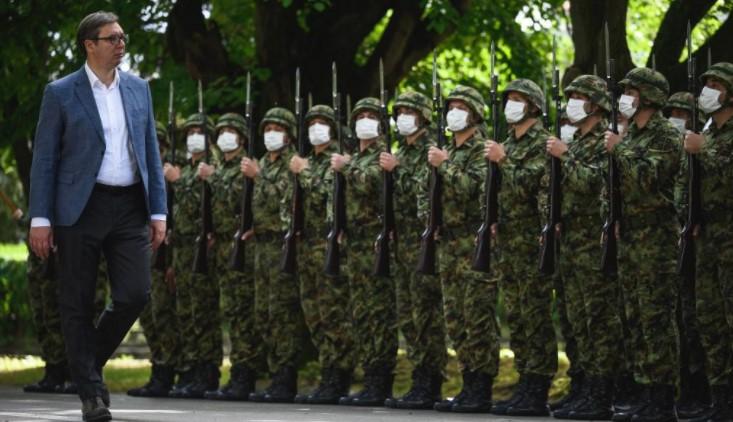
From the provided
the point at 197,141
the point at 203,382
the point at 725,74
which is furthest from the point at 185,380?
the point at 725,74

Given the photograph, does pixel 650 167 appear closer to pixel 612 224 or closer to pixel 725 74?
pixel 612 224

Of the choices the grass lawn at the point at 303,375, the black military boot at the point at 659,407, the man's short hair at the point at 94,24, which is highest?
the man's short hair at the point at 94,24

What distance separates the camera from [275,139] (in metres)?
13.5

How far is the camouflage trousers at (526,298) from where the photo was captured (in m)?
11.2

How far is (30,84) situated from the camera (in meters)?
17.1

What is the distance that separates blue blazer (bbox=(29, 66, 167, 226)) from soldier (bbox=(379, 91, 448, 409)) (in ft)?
9.38

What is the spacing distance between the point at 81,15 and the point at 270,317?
14.1ft

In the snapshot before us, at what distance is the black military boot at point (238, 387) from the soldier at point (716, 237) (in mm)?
4513

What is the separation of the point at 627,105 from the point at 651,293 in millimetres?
1257

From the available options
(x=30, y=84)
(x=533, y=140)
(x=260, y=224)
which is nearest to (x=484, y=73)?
(x=30, y=84)

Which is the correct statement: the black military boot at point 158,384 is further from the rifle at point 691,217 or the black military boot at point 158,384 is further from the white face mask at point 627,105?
the rifle at point 691,217

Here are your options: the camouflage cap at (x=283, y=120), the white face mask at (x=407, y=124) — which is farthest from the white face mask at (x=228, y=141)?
the white face mask at (x=407, y=124)

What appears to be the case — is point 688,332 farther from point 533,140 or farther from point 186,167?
point 186,167

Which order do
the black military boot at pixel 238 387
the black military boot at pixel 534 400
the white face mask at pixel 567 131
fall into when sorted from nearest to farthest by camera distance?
the black military boot at pixel 534 400, the white face mask at pixel 567 131, the black military boot at pixel 238 387
